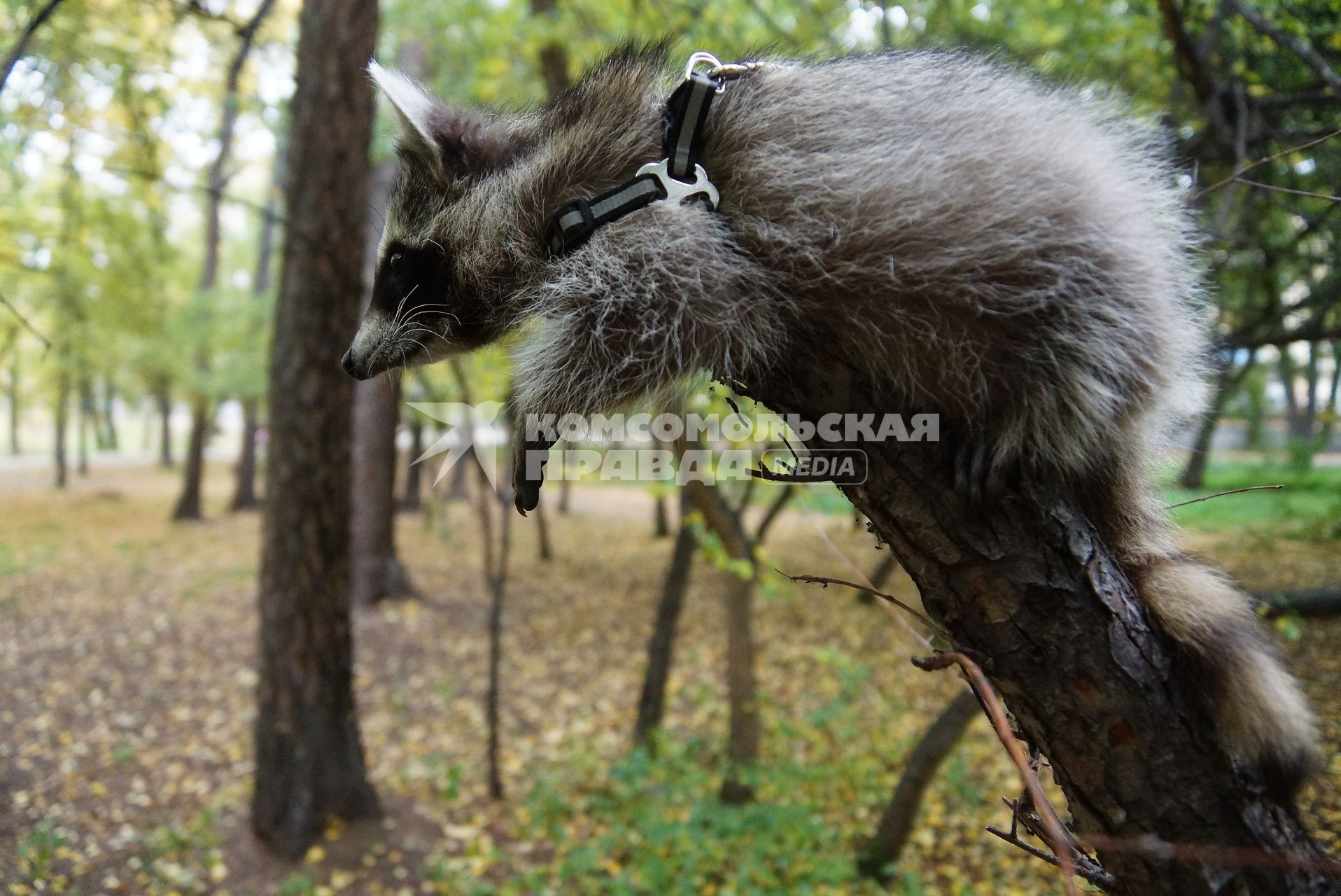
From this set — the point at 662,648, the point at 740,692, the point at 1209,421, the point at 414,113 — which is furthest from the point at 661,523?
the point at 414,113

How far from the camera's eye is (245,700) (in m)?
7.51

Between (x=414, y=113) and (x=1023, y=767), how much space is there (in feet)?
7.12

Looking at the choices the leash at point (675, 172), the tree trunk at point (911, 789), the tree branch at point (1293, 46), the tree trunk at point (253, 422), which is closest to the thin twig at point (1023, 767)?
the leash at point (675, 172)

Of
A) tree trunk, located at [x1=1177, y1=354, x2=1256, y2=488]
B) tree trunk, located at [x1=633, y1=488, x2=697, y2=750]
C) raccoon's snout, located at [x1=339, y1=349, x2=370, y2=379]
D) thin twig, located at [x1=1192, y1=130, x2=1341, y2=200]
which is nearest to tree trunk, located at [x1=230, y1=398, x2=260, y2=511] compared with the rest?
tree trunk, located at [x1=633, y1=488, x2=697, y2=750]

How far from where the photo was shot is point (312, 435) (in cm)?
476

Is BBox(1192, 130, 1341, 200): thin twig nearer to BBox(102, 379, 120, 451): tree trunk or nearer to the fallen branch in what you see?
the fallen branch

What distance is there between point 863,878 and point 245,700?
237 inches

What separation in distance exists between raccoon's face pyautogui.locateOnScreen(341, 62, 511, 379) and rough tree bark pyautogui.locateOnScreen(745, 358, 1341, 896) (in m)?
1.18

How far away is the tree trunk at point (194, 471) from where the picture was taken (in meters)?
16.1

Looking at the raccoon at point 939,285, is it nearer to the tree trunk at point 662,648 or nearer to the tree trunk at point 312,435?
the tree trunk at point 312,435

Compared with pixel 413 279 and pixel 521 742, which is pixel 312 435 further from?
pixel 521 742

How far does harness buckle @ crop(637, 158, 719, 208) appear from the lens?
1826mm

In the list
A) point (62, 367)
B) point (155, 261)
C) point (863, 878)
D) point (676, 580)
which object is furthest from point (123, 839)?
point (62, 367)

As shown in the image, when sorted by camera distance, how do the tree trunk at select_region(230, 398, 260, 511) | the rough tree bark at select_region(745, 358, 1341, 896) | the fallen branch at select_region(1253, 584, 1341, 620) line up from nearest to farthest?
the rough tree bark at select_region(745, 358, 1341, 896)
the fallen branch at select_region(1253, 584, 1341, 620)
the tree trunk at select_region(230, 398, 260, 511)
